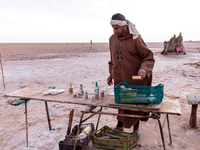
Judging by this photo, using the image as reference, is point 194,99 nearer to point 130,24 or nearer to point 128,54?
point 128,54

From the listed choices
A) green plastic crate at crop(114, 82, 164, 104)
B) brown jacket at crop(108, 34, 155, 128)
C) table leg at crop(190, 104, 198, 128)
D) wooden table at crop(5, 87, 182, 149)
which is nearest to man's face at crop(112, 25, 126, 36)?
brown jacket at crop(108, 34, 155, 128)

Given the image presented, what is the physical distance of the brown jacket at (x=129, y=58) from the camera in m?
2.79

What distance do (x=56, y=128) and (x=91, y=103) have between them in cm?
174

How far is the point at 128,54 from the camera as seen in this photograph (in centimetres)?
292

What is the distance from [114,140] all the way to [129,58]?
1397 millimetres

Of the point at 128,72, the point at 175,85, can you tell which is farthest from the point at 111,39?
the point at 175,85

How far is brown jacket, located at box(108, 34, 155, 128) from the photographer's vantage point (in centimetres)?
279

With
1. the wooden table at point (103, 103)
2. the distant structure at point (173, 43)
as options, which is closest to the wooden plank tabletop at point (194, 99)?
the wooden table at point (103, 103)

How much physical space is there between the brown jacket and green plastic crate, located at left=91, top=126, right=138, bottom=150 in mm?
276

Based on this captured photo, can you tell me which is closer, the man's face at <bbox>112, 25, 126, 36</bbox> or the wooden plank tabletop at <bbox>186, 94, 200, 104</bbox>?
the man's face at <bbox>112, 25, 126, 36</bbox>

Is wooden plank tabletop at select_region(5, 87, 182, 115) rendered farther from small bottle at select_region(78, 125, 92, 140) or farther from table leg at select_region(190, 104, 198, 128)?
table leg at select_region(190, 104, 198, 128)

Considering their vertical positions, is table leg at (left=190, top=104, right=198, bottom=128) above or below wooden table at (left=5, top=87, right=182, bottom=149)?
below

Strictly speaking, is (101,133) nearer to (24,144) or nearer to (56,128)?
(56,128)

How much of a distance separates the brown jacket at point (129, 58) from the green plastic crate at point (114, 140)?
28 centimetres
